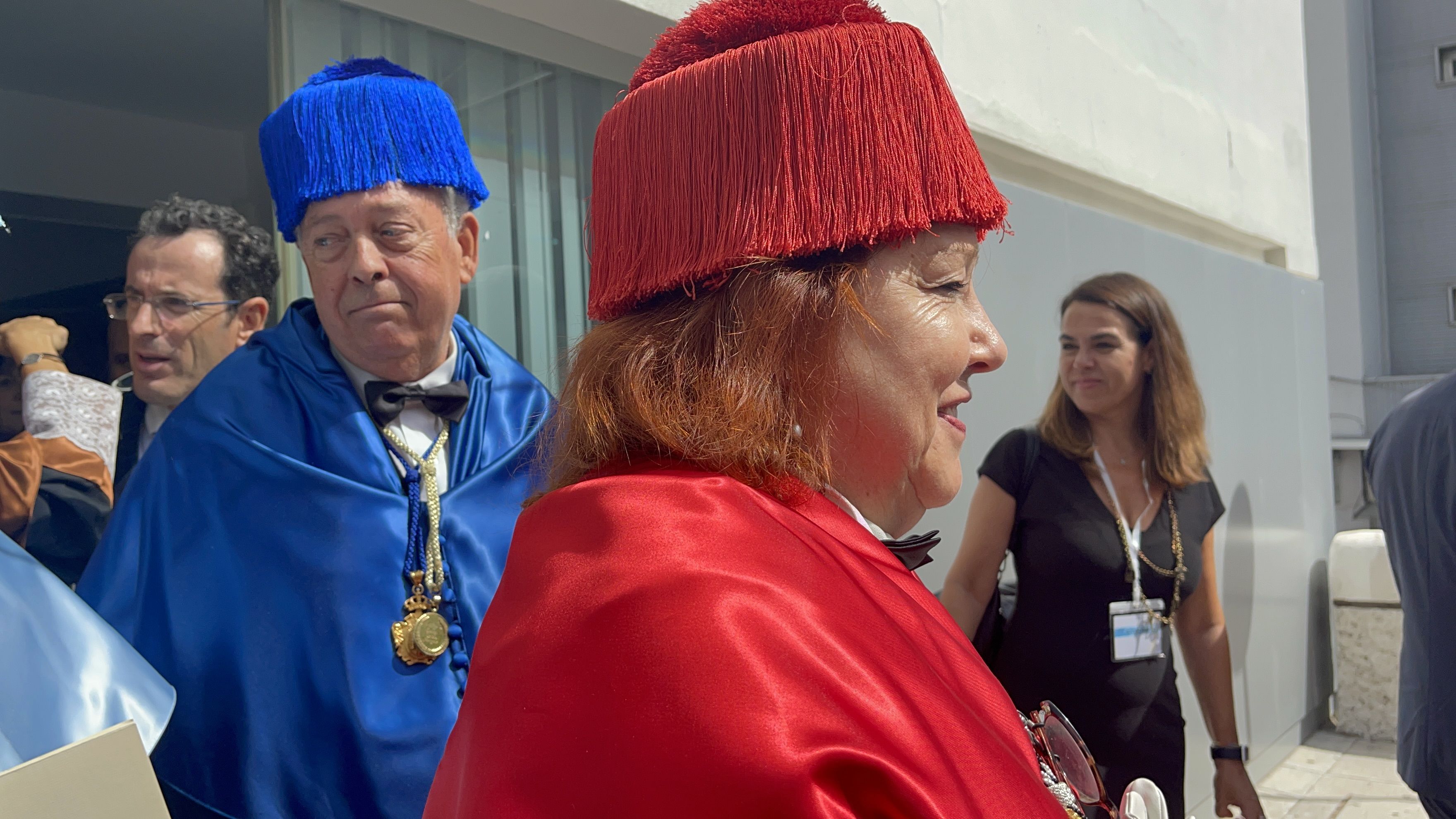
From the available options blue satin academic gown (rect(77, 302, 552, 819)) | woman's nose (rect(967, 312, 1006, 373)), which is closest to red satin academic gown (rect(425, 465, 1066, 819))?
woman's nose (rect(967, 312, 1006, 373))

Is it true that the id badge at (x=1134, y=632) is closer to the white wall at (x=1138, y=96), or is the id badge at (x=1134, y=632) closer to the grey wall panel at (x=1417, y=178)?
the white wall at (x=1138, y=96)

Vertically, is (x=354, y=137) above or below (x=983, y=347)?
above

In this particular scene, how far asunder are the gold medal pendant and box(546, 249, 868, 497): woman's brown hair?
30.3 inches

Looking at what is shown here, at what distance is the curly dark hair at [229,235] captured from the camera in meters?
2.06

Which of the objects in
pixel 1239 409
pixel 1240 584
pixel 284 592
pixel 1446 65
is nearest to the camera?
pixel 284 592

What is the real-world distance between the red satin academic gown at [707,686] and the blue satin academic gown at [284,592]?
0.77 metres

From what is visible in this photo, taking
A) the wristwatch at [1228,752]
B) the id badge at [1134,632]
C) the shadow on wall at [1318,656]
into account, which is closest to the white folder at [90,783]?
the id badge at [1134,632]

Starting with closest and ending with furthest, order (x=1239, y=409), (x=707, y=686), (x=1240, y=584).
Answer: (x=707, y=686), (x=1240, y=584), (x=1239, y=409)

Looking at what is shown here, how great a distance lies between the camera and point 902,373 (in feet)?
4.05

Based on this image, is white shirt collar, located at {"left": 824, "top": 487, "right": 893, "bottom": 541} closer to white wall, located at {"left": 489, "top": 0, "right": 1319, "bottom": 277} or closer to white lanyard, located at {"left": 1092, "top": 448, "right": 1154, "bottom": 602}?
white wall, located at {"left": 489, "top": 0, "right": 1319, "bottom": 277}

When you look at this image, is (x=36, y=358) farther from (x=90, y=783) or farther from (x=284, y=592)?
(x=90, y=783)

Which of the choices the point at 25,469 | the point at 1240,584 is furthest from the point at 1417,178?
the point at 25,469

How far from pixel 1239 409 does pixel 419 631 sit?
510 cm

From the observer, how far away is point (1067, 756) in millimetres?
1376
